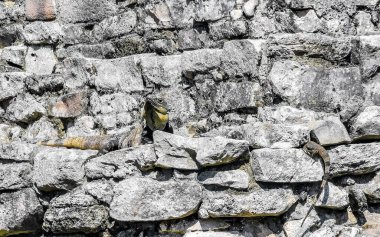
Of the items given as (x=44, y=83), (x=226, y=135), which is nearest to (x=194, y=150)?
(x=226, y=135)

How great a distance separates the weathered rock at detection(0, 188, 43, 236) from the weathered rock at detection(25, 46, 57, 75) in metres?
0.87

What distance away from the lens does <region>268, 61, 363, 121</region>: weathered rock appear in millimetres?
4242

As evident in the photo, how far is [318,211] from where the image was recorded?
4.18 metres

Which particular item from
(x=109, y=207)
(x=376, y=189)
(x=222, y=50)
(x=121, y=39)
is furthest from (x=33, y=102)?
(x=376, y=189)

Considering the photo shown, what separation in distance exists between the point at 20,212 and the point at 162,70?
120 cm

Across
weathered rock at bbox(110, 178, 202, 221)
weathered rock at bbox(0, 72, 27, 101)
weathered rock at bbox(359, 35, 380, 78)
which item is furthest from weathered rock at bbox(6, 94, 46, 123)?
weathered rock at bbox(359, 35, 380, 78)

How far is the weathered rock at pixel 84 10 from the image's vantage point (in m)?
4.84

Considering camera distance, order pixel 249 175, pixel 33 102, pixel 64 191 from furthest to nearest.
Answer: pixel 33 102
pixel 64 191
pixel 249 175

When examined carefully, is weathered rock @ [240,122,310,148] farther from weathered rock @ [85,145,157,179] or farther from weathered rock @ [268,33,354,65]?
weathered rock @ [85,145,157,179]

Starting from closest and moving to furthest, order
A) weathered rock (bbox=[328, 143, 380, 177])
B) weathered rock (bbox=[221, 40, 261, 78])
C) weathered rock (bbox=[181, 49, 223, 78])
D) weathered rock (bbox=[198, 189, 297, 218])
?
1. weathered rock (bbox=[198, 189, 297, 218])
2. weathered rock (bbox=[328, 143, 380, 177])
3. weathered rock (bbox=[221, 40, 261, 78])
4. weathered rock (bbox=[181, 49, 223, 78])

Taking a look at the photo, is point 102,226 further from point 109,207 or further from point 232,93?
point 232,93

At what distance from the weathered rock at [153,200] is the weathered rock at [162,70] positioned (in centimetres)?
68

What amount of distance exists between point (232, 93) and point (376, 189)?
0.95 m

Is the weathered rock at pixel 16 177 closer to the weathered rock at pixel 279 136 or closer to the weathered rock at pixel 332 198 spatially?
the weathered rock at pixel 279 136
